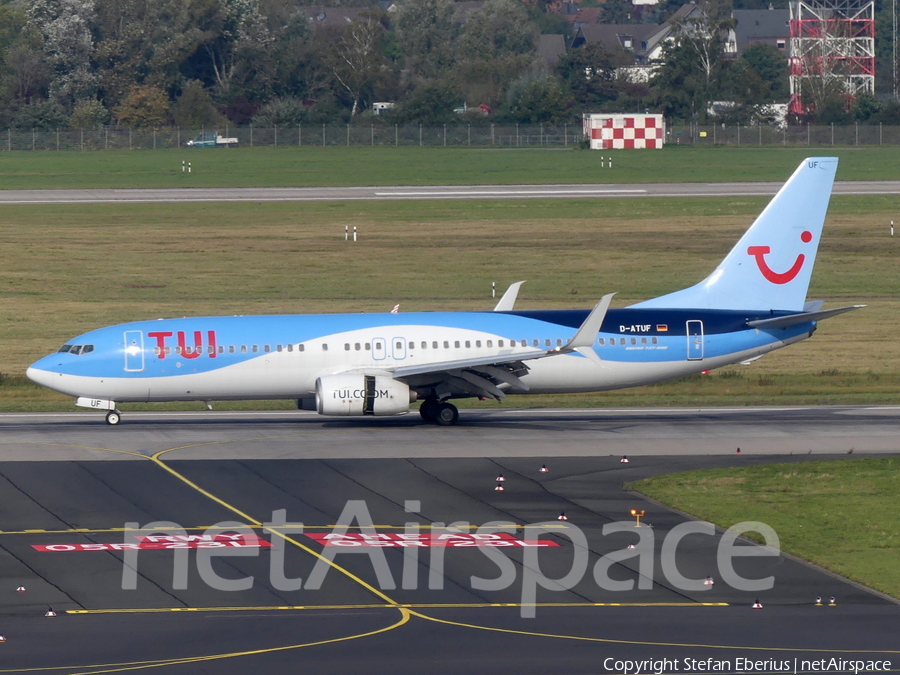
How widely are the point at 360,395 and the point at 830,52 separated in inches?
6296

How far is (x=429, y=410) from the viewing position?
4222 cm

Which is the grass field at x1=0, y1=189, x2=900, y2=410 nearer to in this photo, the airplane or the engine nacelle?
the airplane

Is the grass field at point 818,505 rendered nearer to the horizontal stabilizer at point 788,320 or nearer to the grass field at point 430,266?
the horizontal stabilizer at point 788,320

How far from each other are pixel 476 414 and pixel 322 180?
7390 cm

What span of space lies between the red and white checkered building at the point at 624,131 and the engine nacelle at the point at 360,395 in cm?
11236

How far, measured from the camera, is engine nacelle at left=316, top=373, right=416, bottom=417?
39594mm

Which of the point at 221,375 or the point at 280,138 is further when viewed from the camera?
the point at 280,138

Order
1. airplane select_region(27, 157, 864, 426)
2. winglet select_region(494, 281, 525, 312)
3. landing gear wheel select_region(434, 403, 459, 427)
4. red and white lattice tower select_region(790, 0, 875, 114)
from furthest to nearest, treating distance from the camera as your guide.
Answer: red and white lattice tower select_region(790, 0, 875, 114), winglet select_region(494, 281, 525, 312), landing gear wheel select_region(434, 403, 459, 427), airplane select_region(27, 157, 864, 426)

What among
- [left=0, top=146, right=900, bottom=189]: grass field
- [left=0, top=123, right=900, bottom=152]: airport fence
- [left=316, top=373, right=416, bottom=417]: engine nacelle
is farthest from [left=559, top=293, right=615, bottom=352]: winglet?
[left=0, top=123, right=900, bottom=152]: airport fence

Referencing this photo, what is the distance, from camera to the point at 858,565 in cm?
2545

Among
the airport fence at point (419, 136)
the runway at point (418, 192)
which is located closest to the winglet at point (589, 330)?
Answer: the runway at point (418, 192)

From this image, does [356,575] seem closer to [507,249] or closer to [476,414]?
[476,414]

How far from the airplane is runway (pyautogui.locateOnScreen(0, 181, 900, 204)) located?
2253 inches

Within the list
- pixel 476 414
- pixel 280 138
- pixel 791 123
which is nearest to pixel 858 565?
pixel 476 414
